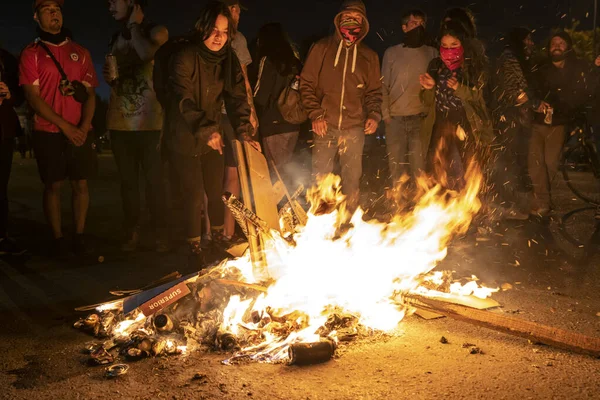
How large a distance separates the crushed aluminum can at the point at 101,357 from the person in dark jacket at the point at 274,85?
3.37 meters

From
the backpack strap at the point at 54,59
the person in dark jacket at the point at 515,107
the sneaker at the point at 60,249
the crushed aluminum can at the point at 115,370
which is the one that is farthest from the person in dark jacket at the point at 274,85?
the crushed aluminum can at the point at 115,370

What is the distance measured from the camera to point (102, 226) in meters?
8.02

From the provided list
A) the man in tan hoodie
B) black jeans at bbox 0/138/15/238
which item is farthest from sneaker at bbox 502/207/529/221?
black jeans at bbox 0/138/15/238

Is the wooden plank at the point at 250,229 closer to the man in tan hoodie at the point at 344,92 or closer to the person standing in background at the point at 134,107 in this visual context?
the man in tan hoodie at the point at 344,92

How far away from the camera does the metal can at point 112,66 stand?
666 centimetres

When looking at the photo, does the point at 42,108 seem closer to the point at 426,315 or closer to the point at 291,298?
the point at 291,298

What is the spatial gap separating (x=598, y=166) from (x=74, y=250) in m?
7.56

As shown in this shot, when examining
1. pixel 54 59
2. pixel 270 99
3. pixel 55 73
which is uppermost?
pixel 54 59

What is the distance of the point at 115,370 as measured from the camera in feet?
11.5

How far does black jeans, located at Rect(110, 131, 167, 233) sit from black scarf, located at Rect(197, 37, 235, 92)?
55.0 inches

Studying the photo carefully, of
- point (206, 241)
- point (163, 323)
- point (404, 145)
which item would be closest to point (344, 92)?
point (404, 145)

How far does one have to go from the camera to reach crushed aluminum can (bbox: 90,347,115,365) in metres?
3.64

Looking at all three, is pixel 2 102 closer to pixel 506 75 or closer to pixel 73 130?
pixel 73 130

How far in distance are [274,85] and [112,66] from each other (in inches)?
70.7
